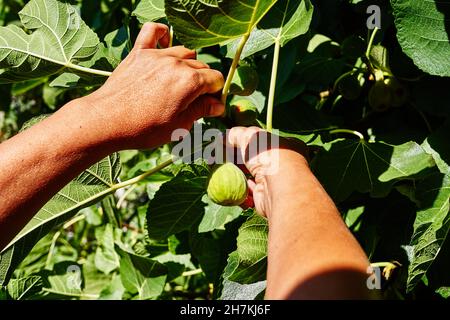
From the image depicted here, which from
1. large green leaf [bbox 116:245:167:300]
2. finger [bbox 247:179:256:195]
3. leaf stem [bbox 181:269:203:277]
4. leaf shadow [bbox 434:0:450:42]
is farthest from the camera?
leaf stem [bbox 181:269:203:277]

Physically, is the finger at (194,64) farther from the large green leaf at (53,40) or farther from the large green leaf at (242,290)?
the large green leaf at (242,290)

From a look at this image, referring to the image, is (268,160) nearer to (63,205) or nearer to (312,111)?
(312,111)

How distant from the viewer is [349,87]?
155 cm

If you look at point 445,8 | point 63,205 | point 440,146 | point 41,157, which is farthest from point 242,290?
point 445,8

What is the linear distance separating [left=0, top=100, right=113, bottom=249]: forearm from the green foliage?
257mm

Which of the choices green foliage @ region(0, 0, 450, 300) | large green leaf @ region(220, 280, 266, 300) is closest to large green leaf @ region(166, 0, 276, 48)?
green foliage @ region(0, 0, 450, 300)

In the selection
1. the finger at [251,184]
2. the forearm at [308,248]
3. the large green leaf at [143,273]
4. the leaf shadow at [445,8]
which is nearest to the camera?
the forearm at [308,248]

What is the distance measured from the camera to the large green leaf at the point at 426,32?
125 centimetres

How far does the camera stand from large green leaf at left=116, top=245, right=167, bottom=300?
186cm

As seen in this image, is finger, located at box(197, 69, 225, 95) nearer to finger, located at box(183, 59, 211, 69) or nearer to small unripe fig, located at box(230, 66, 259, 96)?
finger, located at box(183, 59, 211, 69)

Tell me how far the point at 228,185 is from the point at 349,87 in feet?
1.78

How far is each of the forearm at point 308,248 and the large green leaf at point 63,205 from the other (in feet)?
1.86

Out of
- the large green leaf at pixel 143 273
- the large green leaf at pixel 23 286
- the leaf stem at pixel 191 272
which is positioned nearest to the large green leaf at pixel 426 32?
the large green leaf at pixel 143 273

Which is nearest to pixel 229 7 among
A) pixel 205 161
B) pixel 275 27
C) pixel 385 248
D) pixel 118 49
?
pixel 275 27
